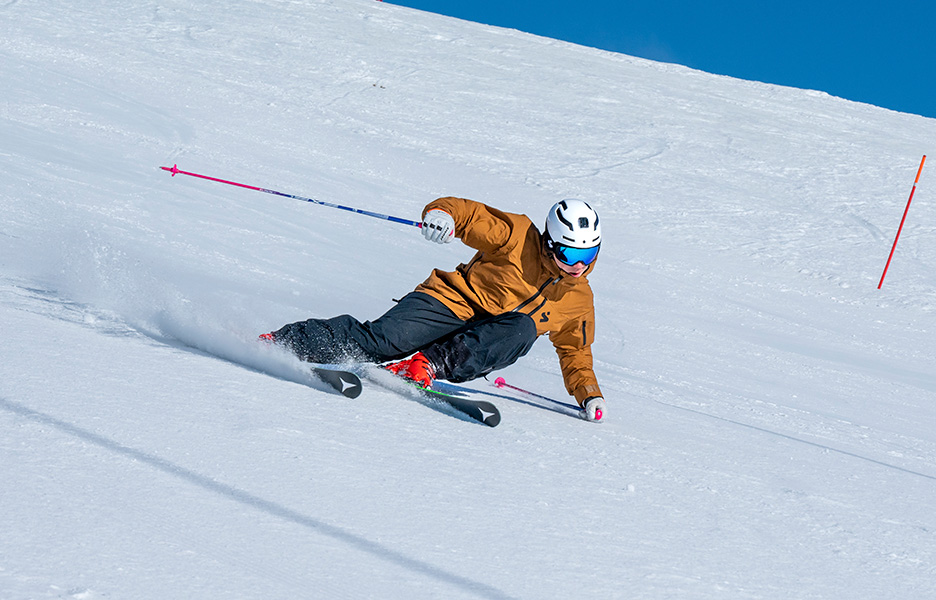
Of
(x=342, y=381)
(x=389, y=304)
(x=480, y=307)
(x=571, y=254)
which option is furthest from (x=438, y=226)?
(x=389, y=304)

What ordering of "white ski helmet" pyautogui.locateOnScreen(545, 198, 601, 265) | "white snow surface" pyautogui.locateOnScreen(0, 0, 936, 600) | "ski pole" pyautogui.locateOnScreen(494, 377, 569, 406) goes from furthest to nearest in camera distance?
"ski pole" pyautogui.locateOnScreen(494, 377, 569, 406) < "white ski helmet" pyautogui.locateOnScreen(545, 198, 601, 265) < "white snow surface" pyautogui.locateOnScreen(0, 0, 936, 600)

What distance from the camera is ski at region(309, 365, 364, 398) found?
354 centimetres

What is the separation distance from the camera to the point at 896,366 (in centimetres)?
741

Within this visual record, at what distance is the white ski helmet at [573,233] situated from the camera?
13.3 feet

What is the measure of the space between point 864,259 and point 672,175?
9.90 feet

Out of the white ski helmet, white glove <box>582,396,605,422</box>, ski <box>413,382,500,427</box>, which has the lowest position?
ski <box>413,382,500,427</box>

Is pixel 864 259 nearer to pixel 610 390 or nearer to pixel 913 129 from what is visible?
pixel 610 390

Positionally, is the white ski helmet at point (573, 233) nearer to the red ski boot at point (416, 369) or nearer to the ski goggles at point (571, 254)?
the ski goggles at point (571, 254)

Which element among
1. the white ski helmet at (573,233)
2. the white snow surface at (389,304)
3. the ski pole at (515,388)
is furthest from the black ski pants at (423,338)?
the ski pole at (515,388)

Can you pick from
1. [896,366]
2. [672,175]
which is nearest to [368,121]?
[672,175]

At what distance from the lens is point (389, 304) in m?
6.35

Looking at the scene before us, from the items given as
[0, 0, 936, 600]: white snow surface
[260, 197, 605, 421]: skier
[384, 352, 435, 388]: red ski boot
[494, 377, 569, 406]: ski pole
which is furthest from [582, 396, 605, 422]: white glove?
[384, 352, 435, 388]: red ski boot

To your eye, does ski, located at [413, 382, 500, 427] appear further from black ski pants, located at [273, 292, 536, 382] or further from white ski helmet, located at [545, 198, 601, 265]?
white ski helmet, located at [545, 198, 601, 265]

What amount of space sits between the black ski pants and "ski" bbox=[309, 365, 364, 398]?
0.91ft
